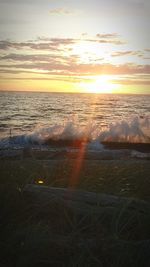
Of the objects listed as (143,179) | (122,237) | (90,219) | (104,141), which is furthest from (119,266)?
(104,141)

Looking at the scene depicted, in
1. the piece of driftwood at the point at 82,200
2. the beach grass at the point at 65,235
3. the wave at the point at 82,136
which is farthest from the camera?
the wave at the point at 82,136

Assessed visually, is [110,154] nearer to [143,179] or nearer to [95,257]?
→ [143,179]

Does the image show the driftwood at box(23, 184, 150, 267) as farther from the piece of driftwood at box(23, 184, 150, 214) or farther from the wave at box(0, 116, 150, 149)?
the wave at box(0, 116, 150, 149)

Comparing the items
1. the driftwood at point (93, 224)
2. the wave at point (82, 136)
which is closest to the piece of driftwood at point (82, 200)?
the driftwood at point (93, 224)

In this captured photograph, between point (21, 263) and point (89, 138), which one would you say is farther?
point (89, 138)

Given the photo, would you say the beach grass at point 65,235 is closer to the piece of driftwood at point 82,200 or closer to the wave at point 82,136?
the piece of driftwood at point 82,200

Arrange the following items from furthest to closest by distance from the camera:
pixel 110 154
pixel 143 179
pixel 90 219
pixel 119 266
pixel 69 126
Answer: pixel 69 126 → pixel 110 154 → pixel 143 179 → pixel 90 219 → pixel 119 266

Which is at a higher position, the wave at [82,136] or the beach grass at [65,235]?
the beach grass at [65,235]

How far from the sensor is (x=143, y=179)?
5574 mm

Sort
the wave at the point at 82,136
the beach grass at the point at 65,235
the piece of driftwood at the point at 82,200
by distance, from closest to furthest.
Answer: the beach grass at the point at 65,235 < the piece of driftwood at the point at 82,200 < the wave at the point at 82,136

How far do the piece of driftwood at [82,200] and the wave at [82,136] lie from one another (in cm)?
937

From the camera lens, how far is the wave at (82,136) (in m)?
14.3

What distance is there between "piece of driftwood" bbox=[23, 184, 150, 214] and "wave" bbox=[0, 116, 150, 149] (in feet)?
30.7

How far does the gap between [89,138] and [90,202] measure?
11134 millimetres
